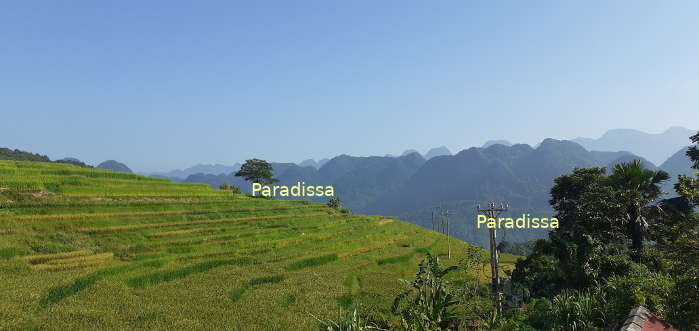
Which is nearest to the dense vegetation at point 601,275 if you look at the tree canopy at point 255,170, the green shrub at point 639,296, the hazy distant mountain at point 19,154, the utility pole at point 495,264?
the green shrub at point 639,296

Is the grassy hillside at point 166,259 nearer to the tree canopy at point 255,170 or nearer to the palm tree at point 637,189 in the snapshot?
the palm tree at point 637,189

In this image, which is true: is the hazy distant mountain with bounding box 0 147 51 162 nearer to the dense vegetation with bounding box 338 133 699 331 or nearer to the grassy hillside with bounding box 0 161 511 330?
the grassy hillside with bounding box 0 161 511 330

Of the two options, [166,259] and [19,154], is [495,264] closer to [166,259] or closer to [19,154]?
[166,259]

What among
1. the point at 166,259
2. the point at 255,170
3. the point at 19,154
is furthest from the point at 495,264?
the point at 19,154

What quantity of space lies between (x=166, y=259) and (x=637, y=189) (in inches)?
1491

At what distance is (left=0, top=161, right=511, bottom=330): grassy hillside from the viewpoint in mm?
19094

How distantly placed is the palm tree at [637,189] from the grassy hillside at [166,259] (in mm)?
17704

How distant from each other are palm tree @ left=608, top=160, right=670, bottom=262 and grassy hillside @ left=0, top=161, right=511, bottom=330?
17.7 metres

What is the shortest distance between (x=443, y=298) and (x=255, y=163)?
313 ft

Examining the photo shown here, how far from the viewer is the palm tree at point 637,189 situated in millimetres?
24922

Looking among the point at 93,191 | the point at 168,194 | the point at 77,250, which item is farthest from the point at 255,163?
the point at 77,250

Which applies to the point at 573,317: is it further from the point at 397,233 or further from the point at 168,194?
the point at 168,194

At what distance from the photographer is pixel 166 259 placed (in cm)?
2883

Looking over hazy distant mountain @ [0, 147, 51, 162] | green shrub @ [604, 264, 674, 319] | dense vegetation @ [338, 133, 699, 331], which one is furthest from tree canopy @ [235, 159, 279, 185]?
hazy distant mountain @ [0, 147, 51, 162]
